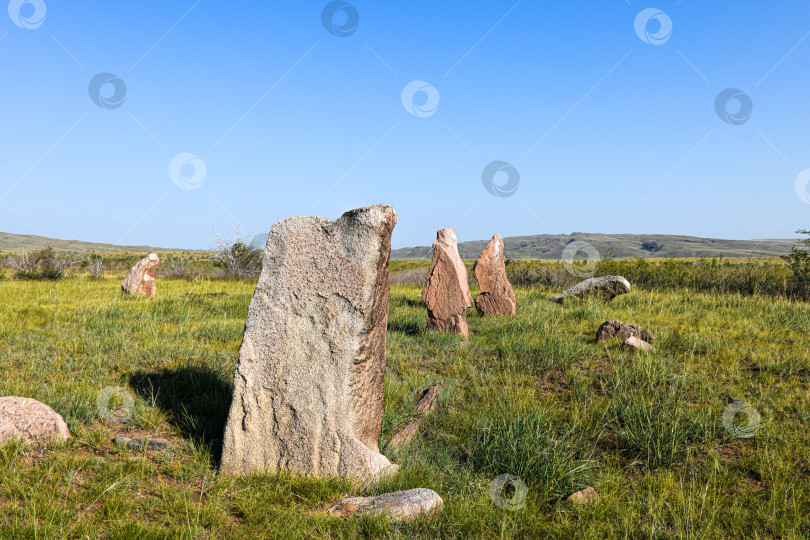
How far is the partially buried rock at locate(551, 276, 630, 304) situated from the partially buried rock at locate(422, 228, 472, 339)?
3684 millimetres

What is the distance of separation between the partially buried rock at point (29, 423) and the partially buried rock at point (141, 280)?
8.99 metres

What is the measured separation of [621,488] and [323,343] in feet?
7.80

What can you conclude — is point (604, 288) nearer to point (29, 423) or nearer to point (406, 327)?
point (406, 327)

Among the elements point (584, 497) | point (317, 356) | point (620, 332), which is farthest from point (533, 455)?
point (620, 332)

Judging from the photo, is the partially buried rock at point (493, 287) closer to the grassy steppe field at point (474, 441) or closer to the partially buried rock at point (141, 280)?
the grassy steppe field at point (474, 441)

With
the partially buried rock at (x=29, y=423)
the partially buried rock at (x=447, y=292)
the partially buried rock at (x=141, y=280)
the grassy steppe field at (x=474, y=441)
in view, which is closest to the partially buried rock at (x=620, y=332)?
the grassy steppe field at (x=474, y=441)

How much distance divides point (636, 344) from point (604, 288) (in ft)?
13.9

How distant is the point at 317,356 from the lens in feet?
11.1

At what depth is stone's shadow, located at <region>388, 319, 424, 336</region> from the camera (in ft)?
27.2

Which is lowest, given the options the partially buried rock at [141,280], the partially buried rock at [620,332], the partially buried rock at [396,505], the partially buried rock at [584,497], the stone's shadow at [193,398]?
the partially buried rock at [584,497]

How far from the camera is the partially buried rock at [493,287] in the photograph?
375 inches

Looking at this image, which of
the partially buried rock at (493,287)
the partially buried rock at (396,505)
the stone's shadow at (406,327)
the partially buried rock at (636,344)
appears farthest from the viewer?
the partially buried rock at (493,287)

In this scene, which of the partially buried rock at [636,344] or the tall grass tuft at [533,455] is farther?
the partially buried rock at [636,344]

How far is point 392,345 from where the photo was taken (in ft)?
23.3
